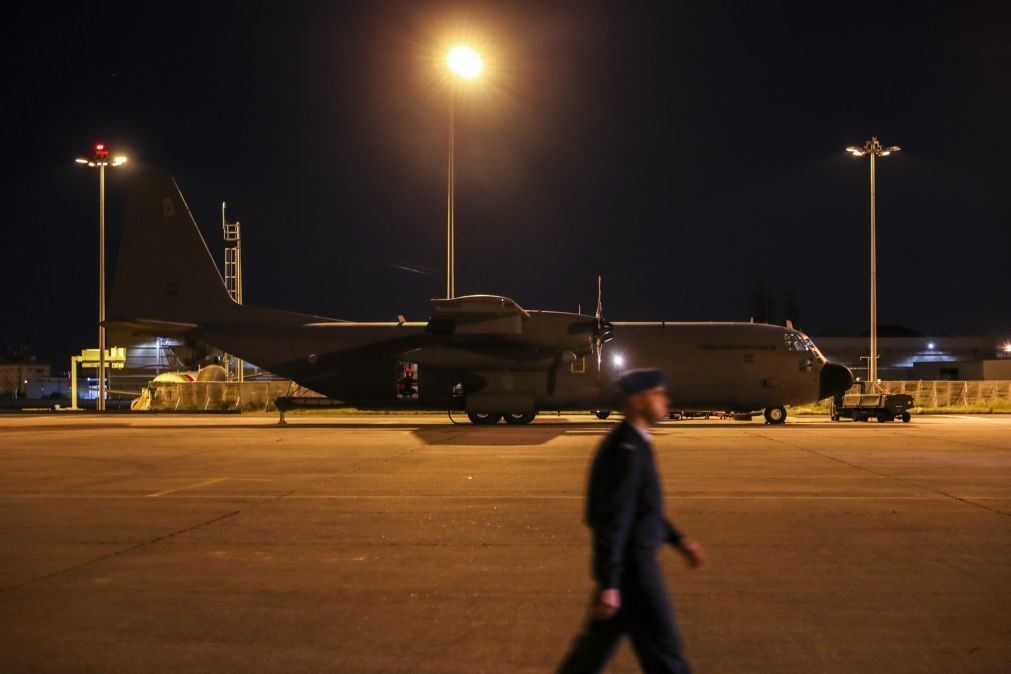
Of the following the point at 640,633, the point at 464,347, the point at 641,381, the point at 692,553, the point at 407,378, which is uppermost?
the point at 464,347

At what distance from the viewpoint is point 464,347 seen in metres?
26.6

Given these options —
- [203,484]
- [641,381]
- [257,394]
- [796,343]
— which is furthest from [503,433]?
[257,394]

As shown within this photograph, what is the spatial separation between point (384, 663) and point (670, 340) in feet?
76.4

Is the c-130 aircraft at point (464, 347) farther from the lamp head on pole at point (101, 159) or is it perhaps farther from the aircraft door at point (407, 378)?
the lamp head on pole at point (101, 159)

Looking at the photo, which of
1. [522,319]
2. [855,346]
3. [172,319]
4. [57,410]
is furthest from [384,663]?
[855,346]

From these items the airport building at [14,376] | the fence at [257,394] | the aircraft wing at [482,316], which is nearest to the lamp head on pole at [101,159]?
the fence at [257,394]

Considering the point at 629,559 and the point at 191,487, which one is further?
the point at 191,487

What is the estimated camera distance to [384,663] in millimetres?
5285

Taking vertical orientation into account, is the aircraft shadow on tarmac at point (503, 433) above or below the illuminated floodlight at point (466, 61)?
below

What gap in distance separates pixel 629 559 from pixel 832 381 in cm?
2587

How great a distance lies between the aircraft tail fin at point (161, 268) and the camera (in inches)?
1137

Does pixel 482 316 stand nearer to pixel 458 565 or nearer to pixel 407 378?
pixel 407 378

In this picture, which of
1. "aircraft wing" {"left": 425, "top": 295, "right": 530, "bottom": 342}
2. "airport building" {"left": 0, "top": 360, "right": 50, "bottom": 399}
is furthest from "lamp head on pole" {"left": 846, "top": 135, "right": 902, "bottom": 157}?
"airport building" {"left": 0, "top": 360, "right": 50, "bottom": 399}

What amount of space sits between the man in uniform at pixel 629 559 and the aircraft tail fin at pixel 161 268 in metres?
26.4
